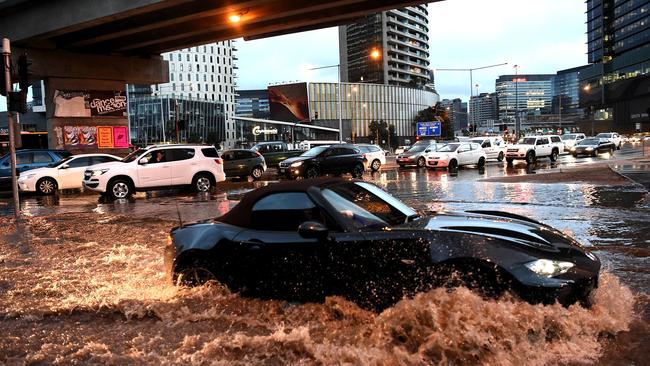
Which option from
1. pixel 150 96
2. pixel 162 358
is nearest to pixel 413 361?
pixel 162 358

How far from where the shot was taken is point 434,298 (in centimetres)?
422

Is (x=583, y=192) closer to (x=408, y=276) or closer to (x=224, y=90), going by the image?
(x=408, y=276)

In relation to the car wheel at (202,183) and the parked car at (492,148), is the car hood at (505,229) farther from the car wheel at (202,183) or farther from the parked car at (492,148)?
the parked car at (492,148)

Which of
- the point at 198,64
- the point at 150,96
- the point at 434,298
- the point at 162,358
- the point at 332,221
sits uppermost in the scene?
the point at 198,64

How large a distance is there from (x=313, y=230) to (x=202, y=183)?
1532 centimetres

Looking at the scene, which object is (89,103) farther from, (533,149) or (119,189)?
(533,149)

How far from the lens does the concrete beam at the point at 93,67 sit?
25734mm

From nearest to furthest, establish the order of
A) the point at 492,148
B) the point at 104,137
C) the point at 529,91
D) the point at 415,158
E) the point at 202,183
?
the point at 202,183
the point at 104,137
the point at 415,158
the point at 492,148
the point at 529,91

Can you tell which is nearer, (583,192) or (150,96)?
(583,192)

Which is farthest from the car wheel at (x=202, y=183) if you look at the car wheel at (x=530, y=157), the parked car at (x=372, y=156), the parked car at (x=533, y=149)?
the car wheel at (x=530, y=157)

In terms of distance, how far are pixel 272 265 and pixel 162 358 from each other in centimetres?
118

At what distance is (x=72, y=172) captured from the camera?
65.4ft

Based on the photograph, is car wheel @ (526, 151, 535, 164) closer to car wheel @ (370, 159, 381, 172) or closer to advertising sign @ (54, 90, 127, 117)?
car wheel @ (370, 159, 381, 172)

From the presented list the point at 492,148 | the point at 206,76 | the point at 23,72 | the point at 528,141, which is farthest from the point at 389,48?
the point at 23,72
